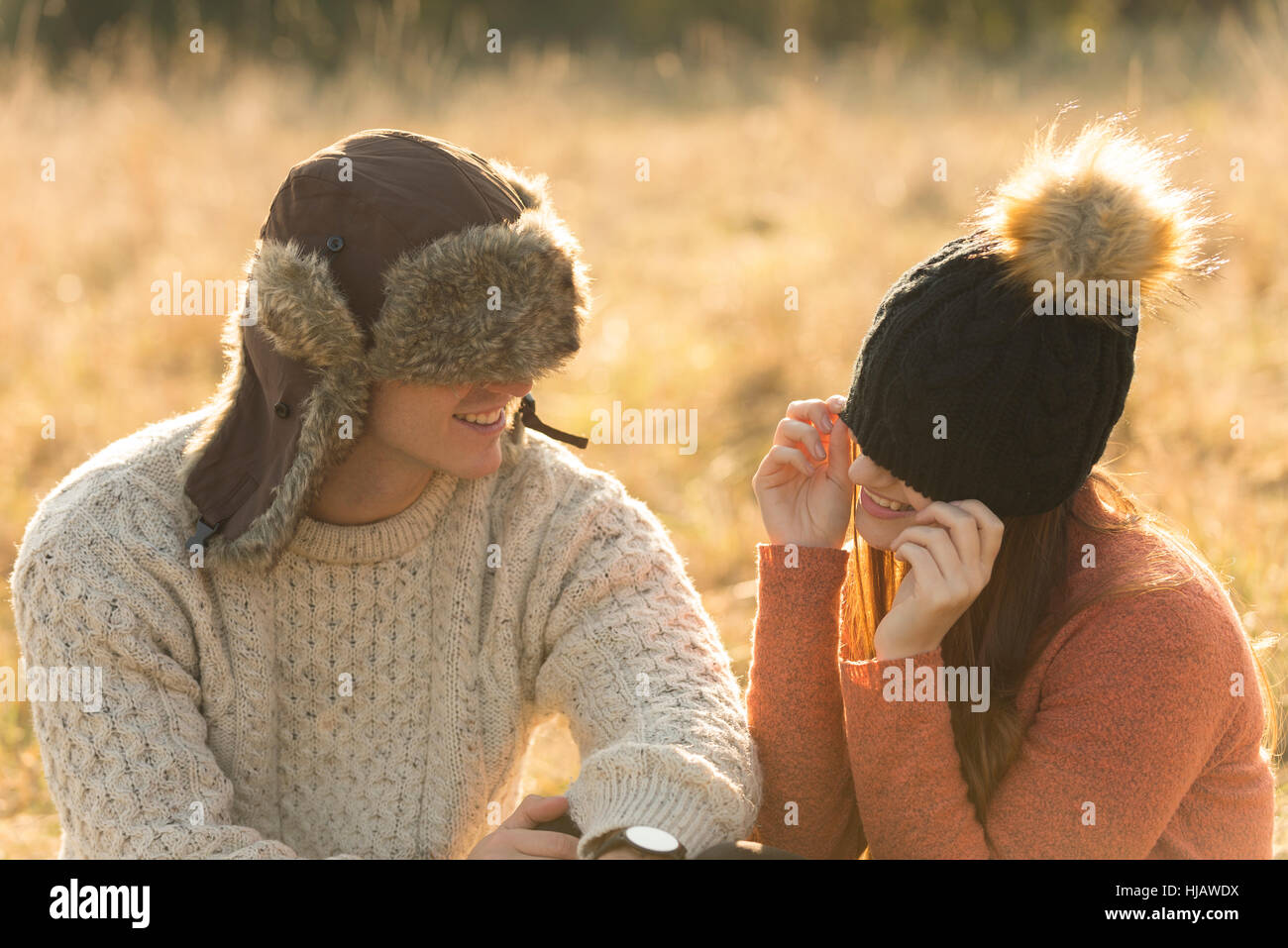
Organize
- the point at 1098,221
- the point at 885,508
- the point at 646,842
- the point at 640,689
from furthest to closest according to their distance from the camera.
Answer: the point at 640,689 → the point at 885,508 → the point at 646,842 → the point at 1098,221

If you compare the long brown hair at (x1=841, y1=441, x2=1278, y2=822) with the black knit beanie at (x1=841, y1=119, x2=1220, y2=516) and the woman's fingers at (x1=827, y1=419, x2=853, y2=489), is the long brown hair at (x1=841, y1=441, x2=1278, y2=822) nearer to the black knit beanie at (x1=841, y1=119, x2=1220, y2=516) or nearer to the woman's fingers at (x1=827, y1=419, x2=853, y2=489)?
the black knit beanie at (x1=841, y1=119, x2=1220, y2=516)

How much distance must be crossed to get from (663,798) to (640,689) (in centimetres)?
28

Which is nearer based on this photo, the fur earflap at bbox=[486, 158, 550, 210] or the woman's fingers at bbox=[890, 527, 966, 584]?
the woman's fingers at bbox=[890, 527, 966, 584]

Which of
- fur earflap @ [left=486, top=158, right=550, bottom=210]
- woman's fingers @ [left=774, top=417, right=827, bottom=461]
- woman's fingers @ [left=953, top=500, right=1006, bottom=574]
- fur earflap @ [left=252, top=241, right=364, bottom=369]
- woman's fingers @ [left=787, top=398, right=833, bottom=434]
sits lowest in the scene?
woman's fingers @ [left=953, top=500, right=1006, bottom=574]

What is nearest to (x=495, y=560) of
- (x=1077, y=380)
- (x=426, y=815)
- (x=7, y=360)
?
(x=426, y=815)

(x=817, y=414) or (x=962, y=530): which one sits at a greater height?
(x=817, y=414)

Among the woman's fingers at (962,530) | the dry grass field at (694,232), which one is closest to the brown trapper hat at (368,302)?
the woman's fingers at (962,530)

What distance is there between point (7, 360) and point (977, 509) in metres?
5.98

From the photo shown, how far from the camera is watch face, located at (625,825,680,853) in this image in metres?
2.31

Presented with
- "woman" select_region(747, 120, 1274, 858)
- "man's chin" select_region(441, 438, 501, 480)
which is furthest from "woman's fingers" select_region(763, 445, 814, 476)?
"man's chin" select_region(441, 438, 501, 480)

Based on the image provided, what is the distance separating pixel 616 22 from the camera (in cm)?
2094

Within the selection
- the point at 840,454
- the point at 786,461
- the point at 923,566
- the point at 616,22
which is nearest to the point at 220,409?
the point at 786,461

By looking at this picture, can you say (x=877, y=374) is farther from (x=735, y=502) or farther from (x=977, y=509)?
(x=735, y=502)

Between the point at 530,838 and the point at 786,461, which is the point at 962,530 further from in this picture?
the point at 530,838
